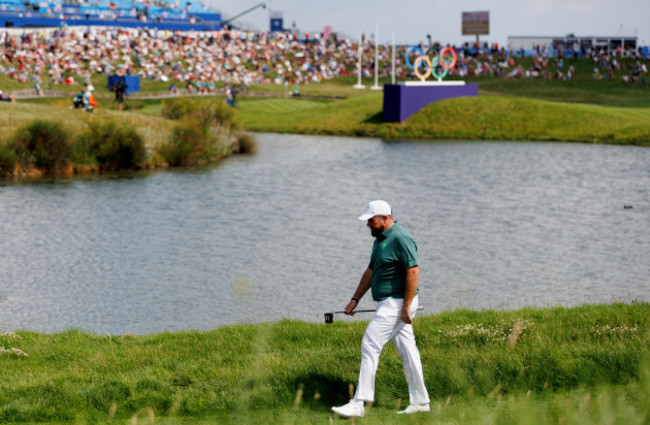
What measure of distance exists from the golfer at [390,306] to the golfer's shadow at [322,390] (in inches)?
38.4

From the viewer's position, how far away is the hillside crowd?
86.8 metres

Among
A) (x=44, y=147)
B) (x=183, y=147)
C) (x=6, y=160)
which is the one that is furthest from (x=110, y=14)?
(x=6, y=160)

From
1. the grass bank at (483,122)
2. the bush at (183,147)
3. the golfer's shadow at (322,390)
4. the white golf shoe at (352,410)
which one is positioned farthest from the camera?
the grass bank at (483,122)

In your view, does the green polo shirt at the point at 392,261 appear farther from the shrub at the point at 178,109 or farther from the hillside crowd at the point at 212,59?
the hillside crowd at the point at 212,59

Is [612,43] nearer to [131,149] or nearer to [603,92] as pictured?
[603,92]

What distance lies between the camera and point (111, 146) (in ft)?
156

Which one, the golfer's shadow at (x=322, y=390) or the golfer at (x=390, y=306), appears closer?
the golfer at (x=390, y=306)

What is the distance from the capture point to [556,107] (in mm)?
69000

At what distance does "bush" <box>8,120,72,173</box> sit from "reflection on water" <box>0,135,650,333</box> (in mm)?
1944

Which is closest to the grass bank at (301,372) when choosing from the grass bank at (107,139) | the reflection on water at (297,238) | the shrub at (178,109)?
the reflection on water at (297,238)

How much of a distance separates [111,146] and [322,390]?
37.5 metres

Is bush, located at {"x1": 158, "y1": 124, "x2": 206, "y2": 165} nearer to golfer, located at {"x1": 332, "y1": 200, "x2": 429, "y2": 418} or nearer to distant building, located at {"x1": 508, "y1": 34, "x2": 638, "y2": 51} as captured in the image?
golfer, located at {"x1": 332, "y1": 200, "x2": 429, "y2": 418}

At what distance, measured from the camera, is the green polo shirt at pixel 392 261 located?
1056 cm

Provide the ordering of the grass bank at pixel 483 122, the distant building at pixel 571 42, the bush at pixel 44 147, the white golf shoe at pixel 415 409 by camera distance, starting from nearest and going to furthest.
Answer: the white golf shoe at pixel 415 409, the bush at pixel 44 147, the grass bank at pixel 483 122, the distant building at pixel 571 42
